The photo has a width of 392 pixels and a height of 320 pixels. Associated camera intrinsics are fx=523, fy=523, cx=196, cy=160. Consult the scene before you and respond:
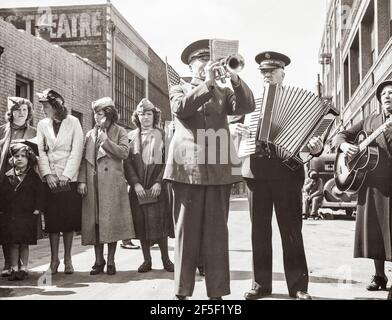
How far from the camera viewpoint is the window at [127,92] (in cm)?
667

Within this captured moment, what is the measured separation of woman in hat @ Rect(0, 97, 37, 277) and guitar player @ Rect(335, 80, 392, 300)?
2803mm

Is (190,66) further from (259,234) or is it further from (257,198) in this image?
(259,234)

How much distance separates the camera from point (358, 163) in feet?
13.4

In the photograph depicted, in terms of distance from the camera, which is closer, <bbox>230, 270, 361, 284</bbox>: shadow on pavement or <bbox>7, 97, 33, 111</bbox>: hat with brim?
<bbox>230, 270, 361, 284</bbox>: shadow on pavement

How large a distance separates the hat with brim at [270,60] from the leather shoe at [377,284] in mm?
1780

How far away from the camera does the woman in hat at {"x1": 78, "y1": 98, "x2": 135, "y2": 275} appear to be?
4758 mm

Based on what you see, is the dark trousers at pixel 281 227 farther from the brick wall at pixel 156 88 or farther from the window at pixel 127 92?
the window at pixel 127 92

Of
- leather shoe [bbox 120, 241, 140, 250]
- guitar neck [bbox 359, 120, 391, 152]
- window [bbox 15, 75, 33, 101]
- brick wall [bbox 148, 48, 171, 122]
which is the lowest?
leather shoe [bbox 120, 241, 140, 250]

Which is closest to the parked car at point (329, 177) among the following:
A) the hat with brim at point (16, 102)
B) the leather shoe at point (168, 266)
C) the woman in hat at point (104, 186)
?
the leather shoe at point (168, 266)

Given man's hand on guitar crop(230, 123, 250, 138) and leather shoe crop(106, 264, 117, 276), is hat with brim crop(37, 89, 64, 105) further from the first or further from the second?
man's hand on guitar crop(230, 123, 250, 138)

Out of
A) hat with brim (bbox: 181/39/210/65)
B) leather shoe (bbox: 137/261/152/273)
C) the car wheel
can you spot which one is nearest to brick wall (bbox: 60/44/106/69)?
leather shoe (bbox: 137/261/152/273)

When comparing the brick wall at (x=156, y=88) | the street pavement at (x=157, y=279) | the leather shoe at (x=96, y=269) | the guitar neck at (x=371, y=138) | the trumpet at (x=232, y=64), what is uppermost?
the brick wall at (x=156, y=88)

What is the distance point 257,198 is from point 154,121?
5.82 feet

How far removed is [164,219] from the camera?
5102 mm
